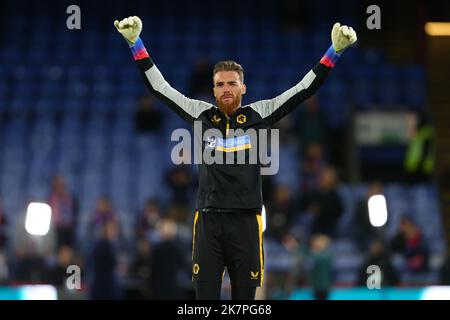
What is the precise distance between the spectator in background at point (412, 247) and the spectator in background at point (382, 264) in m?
1.12

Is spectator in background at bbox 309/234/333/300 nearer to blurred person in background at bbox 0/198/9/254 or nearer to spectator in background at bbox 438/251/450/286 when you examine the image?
spectator in background at bbox 438/251/450/286

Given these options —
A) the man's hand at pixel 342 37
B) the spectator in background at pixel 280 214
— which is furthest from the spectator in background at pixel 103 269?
the man's hand at pixel 342 37

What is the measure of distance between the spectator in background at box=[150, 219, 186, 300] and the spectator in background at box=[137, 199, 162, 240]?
1.23 metres

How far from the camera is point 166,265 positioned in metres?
10.5

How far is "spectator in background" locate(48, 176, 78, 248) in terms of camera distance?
11.7 metres

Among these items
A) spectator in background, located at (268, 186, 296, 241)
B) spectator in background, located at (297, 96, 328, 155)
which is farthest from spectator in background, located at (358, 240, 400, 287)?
spectator in background, located at (297, 96, 328, 155)

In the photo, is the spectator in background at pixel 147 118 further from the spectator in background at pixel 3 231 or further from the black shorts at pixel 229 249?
the black shorts at pixel 229 249

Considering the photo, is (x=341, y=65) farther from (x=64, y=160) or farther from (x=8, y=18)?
(x=8, y=18)

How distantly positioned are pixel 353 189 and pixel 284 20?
16.1 ft

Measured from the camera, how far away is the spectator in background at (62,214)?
11727 mm

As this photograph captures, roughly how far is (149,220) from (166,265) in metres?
1.55

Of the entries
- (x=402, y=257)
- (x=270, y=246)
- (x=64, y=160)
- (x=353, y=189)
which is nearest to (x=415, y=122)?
(x=353, y=189)

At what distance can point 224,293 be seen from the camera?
10211 mm

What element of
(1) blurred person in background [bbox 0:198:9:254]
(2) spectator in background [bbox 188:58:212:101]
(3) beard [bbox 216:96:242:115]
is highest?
(2) spectator in background [bbox 188:58:212:101]
